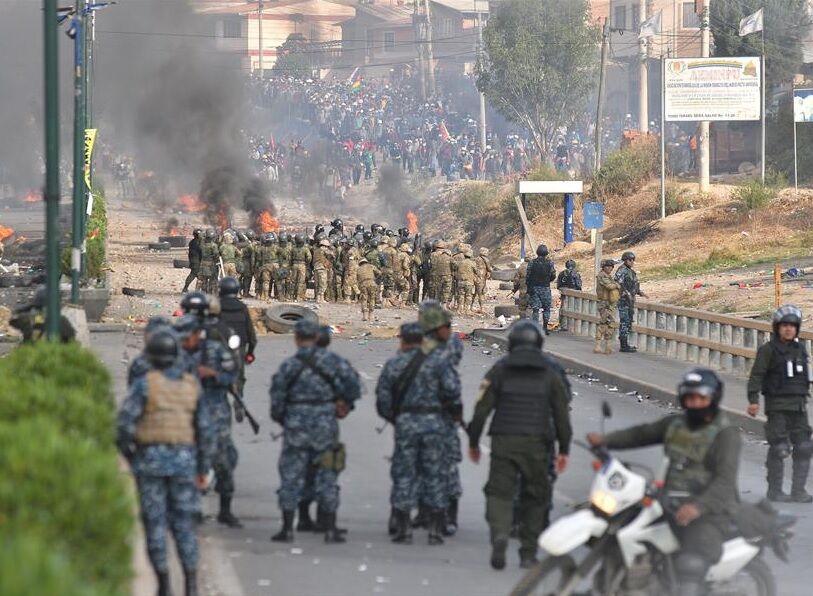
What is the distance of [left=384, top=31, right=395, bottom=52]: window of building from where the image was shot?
126625 millimetres

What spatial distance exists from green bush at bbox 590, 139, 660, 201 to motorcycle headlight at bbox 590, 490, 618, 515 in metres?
49.8

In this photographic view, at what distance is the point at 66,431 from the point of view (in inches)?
360

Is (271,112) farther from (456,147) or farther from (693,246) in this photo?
(693,246)

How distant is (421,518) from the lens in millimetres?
12086

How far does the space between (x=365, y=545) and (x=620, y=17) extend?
95913 mm

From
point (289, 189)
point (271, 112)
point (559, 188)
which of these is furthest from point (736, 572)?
point (271, 112)

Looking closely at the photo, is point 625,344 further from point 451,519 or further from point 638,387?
point 451,519

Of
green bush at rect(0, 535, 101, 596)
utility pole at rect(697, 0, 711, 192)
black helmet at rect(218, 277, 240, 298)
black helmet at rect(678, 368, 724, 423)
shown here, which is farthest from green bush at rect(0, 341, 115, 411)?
utility pole at rect(697, 0, 711, 192)

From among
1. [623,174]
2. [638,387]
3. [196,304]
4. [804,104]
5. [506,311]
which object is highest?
[804,104]

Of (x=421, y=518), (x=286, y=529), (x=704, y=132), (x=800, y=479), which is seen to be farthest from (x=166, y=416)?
(x=704, y=132)

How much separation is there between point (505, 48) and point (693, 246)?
3158 centimetres

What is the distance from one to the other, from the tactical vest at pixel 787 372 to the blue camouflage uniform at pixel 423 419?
2.99 m

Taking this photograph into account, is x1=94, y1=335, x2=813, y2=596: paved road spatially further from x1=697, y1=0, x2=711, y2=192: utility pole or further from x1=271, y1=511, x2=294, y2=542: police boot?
x1=697, y1=0, x2=711, y2=192: utility pole

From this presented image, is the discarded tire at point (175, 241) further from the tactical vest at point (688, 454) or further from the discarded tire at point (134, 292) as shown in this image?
the tactical vest at point (688, 454)
